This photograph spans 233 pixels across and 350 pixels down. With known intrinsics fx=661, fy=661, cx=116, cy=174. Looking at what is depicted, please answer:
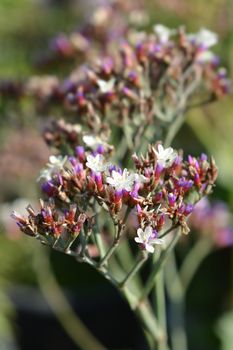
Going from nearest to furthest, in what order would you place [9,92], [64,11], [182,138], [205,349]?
[9,92] → [205,349] → [182,138] → [64,11]

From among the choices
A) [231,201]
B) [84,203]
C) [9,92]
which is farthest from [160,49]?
[231,201]

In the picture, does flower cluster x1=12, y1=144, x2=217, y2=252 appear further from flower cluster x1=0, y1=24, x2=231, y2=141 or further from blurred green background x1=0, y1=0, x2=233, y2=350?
blurred green background x1=0, y1=0, x2=233, y2=350

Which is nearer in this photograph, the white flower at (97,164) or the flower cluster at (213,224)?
the white flower at (97,164)

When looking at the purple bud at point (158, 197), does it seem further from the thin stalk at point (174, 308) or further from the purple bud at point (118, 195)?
the thin stalk at point (174, 308)

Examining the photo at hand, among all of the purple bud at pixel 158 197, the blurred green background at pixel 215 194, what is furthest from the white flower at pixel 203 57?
the blurred green background at pixel 215 194

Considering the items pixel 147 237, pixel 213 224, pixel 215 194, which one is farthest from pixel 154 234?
pixel 215 194

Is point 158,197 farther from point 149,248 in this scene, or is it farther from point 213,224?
point 213,224

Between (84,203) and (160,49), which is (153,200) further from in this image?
(160,49)
